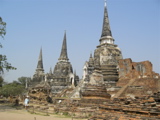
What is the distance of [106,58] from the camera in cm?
2784

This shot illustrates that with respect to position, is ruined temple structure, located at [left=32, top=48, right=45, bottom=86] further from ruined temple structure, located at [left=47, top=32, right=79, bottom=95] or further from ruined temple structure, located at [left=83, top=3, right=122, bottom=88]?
ruined temple structure, located at [left=83, top=3, right=122, bottom=88]

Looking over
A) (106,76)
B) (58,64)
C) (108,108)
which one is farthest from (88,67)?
(108,108)

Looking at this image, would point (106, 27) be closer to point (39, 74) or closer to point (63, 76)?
point (63, 76)

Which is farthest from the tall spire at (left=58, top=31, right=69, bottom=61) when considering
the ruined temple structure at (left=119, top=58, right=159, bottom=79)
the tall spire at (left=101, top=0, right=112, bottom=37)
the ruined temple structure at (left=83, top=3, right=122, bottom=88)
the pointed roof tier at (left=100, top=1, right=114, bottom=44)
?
the ruined temple structure at (left=119, top=58, right=159, bottom=79)

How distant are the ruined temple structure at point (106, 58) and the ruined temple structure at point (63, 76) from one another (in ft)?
29.1

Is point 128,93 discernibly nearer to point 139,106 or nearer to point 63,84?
point 139,106

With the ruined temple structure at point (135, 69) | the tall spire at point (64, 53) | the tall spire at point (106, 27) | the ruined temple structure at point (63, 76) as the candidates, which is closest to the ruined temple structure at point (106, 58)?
the tall spire at point (106, 27)

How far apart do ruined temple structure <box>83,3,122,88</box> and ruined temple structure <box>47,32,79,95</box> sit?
887 cm

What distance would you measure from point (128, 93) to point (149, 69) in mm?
5085

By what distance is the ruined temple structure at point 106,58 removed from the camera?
81.5 feet

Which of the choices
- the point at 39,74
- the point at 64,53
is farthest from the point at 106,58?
the point at 39,74

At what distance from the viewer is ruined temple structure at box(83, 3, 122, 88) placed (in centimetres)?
2484

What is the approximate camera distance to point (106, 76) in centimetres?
2484

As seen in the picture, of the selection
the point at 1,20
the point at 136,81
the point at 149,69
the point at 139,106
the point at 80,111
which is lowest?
the point at 80,111
